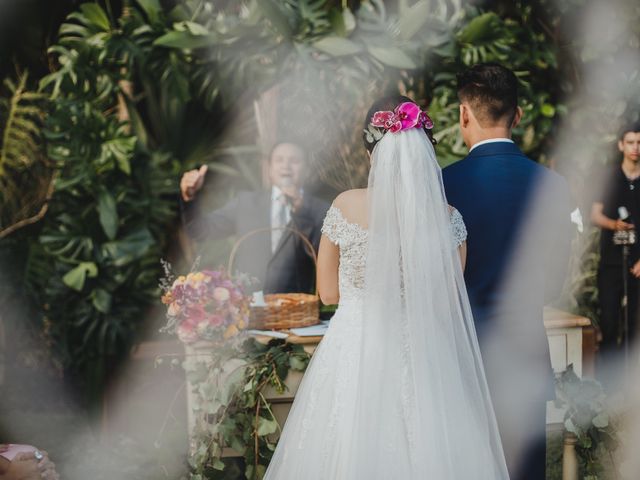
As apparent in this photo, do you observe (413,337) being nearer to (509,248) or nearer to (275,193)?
(509,248)

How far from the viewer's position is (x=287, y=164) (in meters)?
4.35

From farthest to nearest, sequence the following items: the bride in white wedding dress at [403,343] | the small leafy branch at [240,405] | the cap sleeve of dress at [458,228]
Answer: the small leafy branch at [240,405], the cap sleeve of dress at [458,228], the bride in white wedding dress at [403,343]

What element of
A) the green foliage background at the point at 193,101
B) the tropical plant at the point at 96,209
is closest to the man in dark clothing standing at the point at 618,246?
the green foliage background at the point at 193,101

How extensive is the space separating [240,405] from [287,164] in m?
1.77

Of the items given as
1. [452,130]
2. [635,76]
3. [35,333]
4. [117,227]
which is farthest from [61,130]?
[635,76]

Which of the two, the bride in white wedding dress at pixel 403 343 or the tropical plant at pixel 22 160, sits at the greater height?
the tropical plant at pixel 22 160

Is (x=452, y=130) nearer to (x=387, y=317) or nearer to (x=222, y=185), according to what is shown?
(x=222, y=185)

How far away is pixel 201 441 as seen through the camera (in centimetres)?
288

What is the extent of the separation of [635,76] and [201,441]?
423 centimetres

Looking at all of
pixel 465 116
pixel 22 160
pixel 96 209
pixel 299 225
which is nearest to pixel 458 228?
pixel 465 116

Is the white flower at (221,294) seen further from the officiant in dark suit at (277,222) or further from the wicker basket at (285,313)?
the officiant in dark suit at (277,222)

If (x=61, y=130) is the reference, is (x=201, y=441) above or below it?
below

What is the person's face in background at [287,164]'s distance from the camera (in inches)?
171

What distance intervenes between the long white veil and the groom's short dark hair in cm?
32
